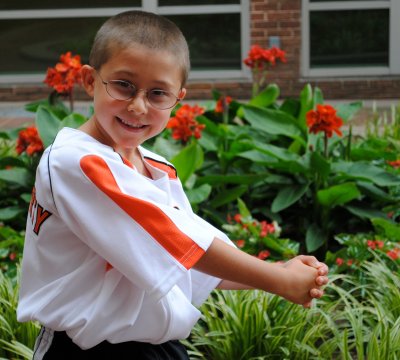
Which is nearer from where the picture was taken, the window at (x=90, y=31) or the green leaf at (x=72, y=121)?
the green leaf at (x=72, y=121)

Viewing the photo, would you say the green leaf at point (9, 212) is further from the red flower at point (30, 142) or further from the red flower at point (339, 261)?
the red flower at point (339, 261)

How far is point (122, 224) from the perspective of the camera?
A: 1935mm

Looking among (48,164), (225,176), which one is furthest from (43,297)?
(225,176)

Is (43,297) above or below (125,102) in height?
below

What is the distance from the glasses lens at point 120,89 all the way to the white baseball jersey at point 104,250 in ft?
0.40

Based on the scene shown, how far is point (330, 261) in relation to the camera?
13.6 feet

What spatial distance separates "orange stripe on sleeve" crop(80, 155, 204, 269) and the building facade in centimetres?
922

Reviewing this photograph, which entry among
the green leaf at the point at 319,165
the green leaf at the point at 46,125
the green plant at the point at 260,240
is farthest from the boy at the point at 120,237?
the green leaf at the point at 46,125

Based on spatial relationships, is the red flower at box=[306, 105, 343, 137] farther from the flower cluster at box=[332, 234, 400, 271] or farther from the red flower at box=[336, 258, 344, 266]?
the red flower at box=[336, 258, 344, 266]

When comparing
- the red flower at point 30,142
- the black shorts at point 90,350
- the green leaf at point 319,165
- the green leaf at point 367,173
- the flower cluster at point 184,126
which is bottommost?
the green leaf at point 367,173

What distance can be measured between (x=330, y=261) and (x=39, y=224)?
Result: 2309 millimetres

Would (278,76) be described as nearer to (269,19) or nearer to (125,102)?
(269,19)

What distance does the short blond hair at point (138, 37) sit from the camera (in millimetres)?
1985

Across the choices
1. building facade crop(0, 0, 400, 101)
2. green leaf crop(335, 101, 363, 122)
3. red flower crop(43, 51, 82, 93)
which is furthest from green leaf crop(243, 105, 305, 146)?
building facade crop(0, 0, 400, 101)
